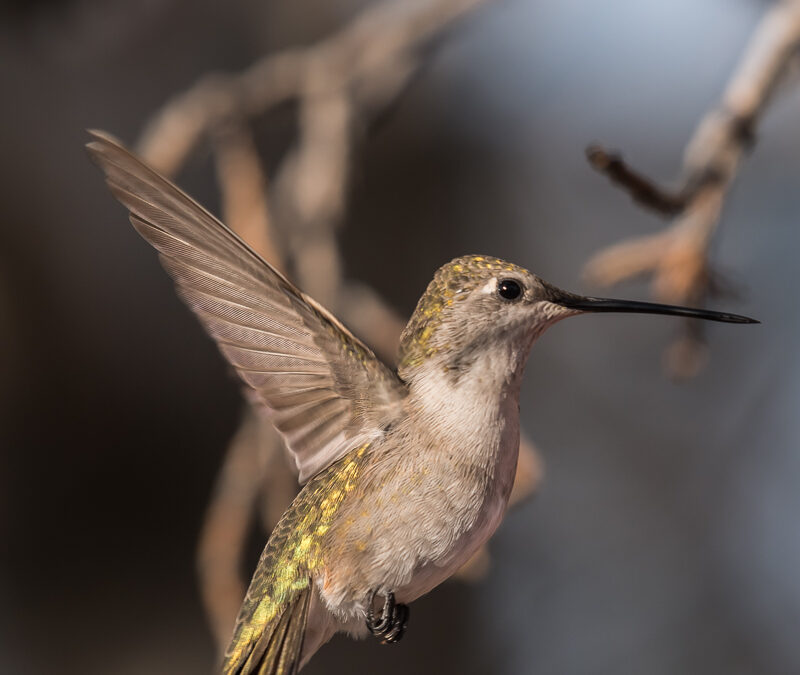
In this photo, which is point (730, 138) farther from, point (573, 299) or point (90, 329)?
point (90, 329)

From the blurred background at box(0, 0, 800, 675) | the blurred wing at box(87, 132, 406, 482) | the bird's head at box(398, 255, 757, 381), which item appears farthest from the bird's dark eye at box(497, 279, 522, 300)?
the blurred background at box(0, 0, 800, 675)

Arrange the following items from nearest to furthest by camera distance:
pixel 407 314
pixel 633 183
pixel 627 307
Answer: pixel 627 307 → pixel 633 183 → pixel 407 314

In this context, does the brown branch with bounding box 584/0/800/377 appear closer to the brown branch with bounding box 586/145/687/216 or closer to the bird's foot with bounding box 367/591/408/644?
the brown branch with bounding box 586/145/687/216

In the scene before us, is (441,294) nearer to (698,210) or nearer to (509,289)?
(509,289)

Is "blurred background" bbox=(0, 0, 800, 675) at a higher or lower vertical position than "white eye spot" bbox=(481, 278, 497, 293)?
lower

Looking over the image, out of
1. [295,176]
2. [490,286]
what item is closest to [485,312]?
[490,286]

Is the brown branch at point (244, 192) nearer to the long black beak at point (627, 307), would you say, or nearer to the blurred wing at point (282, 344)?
the blurred wing at point (282, 344)
